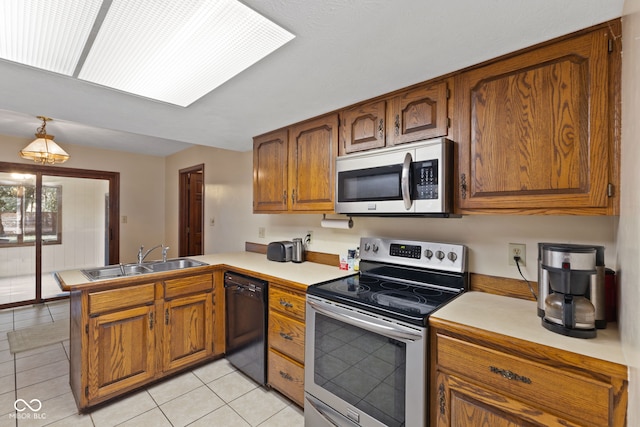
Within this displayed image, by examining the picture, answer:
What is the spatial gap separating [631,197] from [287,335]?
181cm

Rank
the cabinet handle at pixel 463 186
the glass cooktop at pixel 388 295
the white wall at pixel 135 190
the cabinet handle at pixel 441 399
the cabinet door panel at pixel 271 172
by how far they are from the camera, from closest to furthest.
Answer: the cabinet handle at pixel 441 399 → the glass cooktop at pixel 388 295 → the cabinet handle at pixel 463 186 → the cabinet door panel at pixel 271 172 → the white wall at pixel 135 190

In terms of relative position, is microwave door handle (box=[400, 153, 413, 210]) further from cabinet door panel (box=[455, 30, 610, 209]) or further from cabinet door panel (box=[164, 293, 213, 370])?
cabinet door panel (box=[164, 293, 213, 370])

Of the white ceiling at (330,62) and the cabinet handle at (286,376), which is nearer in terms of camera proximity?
the white ceiling at (330,62)

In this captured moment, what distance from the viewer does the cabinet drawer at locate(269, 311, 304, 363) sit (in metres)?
1.88

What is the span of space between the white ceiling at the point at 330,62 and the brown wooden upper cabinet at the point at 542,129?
0.09m

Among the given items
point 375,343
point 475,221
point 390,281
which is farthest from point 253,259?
point 475,221

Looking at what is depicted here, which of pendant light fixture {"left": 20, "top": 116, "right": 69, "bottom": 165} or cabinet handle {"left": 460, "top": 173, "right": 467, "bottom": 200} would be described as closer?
cabinet handle {"left": 460, "top": 173, "right": 467, "bottom": 200}

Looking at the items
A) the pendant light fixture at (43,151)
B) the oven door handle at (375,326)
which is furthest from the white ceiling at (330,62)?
the pendant light fixture at (43,151)

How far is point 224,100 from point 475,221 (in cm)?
173

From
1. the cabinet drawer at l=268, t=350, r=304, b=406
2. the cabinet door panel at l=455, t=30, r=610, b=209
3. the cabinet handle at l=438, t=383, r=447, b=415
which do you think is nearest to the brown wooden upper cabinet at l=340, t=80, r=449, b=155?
the cabinet door panel at l=455, t=30, r=610, b=209

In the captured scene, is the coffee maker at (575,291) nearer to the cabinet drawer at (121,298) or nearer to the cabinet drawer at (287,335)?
the cabinet drawer at (287,335)

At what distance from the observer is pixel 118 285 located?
1.97 metres

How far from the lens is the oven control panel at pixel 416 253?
1679 mm

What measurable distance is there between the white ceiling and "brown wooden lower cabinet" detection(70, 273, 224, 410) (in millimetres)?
1225
